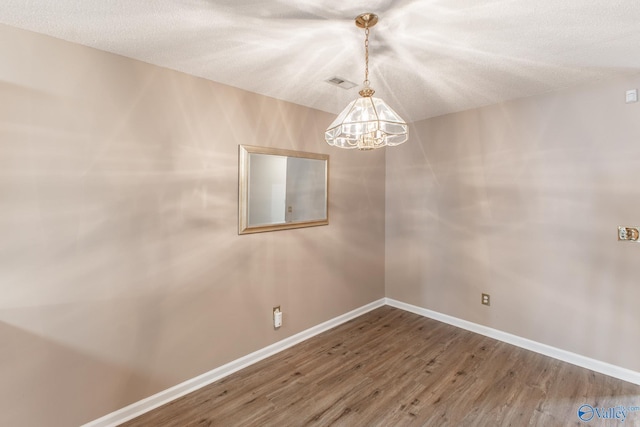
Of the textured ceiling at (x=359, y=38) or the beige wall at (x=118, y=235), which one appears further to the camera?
the beige wall at (x=118, y=235)

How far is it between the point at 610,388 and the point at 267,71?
3.43 m

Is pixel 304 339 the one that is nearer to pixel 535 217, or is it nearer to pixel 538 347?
pixel 538 347

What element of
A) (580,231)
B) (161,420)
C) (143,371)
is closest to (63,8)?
(143,371)

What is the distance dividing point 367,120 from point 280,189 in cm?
137

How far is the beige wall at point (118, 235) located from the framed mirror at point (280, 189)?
100 millimetres

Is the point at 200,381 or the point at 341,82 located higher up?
the point at 341,82

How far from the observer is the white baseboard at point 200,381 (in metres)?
1.87

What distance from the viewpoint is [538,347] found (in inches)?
105

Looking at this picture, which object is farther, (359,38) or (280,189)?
(280,189)

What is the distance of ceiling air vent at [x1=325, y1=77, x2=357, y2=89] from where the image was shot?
90.1 inches

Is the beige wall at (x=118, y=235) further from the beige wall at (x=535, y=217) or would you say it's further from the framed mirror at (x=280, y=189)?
the beige wall at (x=535, y=217)

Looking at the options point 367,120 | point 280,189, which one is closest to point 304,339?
point 280,189

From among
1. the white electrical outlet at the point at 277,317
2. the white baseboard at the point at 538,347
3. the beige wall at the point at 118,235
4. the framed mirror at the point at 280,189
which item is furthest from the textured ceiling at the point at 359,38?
the white baseboard at the point at 538,347

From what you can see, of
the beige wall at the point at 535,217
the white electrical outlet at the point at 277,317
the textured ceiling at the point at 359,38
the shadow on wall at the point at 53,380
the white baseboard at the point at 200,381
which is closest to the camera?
the textured ceiling at the point at 359,38
